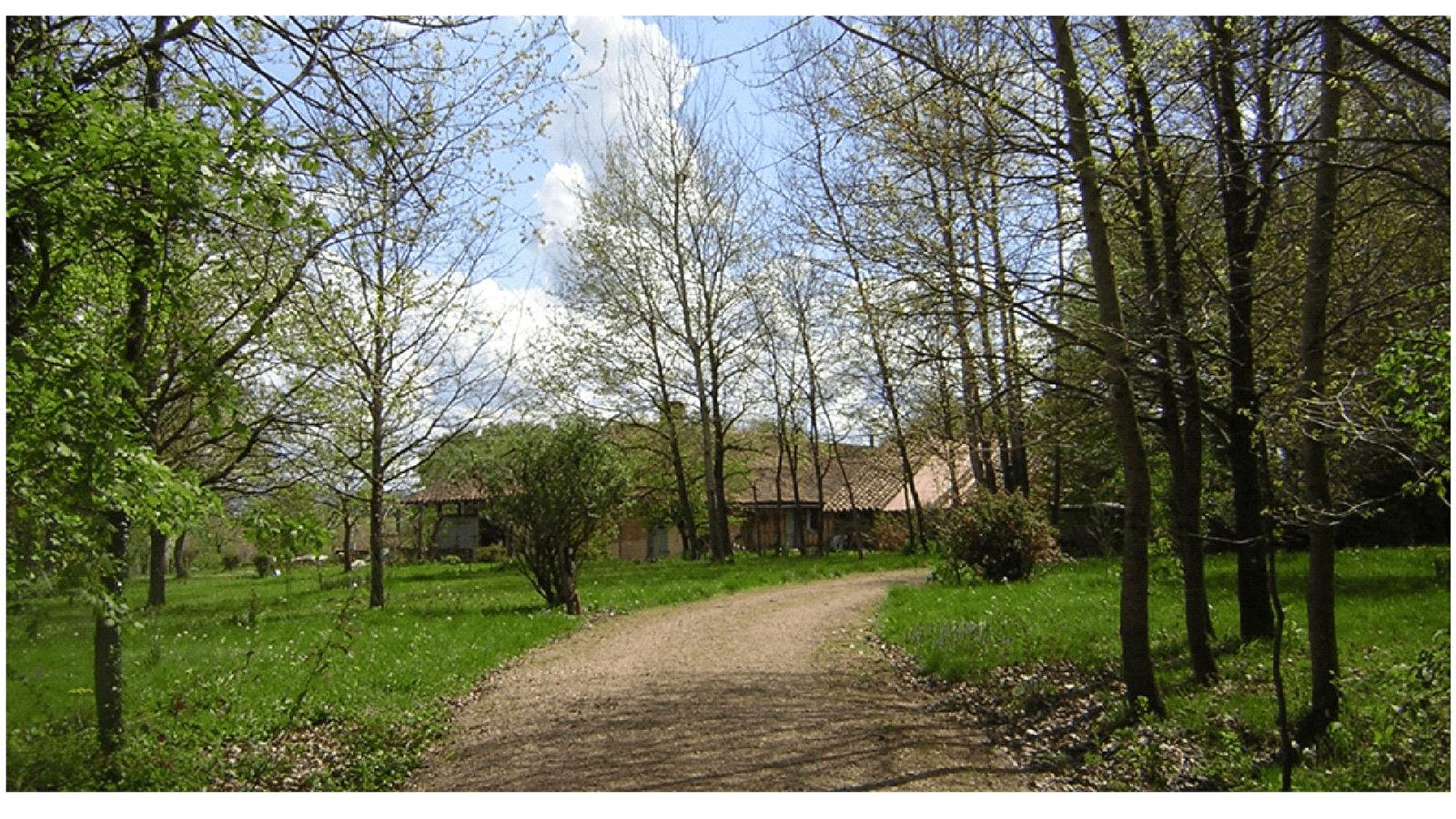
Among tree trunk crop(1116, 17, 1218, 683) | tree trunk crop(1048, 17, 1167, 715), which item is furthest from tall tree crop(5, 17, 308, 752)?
tree trunk crop(1116, 17, 1218, 683)

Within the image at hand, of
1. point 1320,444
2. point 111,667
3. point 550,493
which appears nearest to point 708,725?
point 111,667

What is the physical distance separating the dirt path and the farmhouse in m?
16.5

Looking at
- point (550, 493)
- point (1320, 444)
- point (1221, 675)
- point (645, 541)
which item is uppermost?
point (1320, 444)

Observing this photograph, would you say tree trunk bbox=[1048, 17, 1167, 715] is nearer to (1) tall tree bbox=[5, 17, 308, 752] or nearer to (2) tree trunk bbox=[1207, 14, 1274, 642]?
(2) tree trunk bbox=[1207, 14, 1274, 642]

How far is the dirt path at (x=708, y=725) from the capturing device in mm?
5055

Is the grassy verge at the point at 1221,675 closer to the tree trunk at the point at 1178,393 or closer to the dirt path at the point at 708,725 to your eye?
the tree trunk at the point at 1178,393

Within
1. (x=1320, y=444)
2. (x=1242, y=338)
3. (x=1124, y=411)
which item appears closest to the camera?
(x=1320, y=444)

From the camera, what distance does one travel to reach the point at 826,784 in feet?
15.9

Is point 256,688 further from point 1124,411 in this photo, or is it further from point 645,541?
point 645,541

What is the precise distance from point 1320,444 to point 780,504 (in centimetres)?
2344

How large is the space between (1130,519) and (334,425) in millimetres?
8275

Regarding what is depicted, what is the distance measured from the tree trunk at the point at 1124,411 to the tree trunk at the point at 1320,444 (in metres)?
0.88

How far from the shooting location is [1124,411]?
5.70 meters

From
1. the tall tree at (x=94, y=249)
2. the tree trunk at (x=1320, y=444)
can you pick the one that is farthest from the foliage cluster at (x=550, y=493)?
the tree trunk at (x=1320, y=444)
